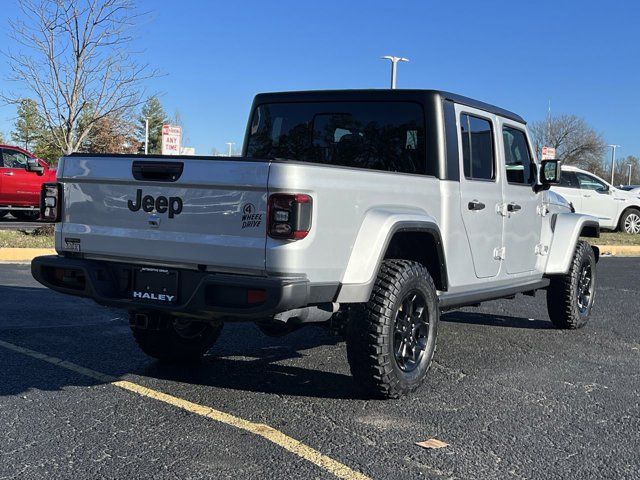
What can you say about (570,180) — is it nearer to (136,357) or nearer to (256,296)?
(136,357)

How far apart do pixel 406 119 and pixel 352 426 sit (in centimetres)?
235

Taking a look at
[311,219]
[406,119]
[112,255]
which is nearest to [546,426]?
[311,219]

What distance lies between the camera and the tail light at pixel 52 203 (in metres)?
4.39

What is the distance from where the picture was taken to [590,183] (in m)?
18.2

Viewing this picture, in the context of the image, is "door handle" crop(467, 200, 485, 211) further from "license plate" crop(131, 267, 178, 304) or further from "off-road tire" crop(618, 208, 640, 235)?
"off-road tire" crop(618, 208, 640, 235)

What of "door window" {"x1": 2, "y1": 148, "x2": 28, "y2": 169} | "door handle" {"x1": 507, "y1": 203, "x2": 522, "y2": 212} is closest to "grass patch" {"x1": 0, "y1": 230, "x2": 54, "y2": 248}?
"door window" {"x1": 2, "y1": 148, "x2": 28, "y2": 169}

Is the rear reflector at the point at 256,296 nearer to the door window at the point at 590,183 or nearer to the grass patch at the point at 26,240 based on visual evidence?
the grass patch at the point at 26,240

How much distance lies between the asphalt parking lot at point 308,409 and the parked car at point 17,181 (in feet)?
38.2

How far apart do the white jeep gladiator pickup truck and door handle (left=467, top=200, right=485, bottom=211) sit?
0.05ft

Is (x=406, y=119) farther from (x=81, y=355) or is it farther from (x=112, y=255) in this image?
(x=81, y=355)

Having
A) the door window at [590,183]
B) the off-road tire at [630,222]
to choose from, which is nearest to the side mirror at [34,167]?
the door window at [590,183]

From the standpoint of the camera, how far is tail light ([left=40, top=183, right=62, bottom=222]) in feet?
14.4

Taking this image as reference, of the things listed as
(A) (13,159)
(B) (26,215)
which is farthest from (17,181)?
(B) (26,215)

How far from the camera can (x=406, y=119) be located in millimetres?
5090
